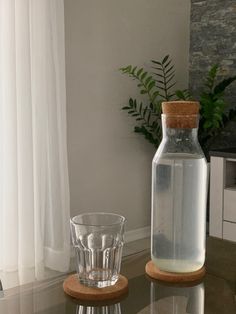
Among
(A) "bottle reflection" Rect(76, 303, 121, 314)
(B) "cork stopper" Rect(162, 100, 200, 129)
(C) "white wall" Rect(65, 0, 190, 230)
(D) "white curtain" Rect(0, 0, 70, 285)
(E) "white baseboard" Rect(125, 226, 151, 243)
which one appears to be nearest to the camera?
(A) "bottle reflection" Rect(76, 303, 121, 314)

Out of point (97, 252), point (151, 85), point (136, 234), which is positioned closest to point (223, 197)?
point (136, 234)

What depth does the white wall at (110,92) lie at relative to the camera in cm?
328

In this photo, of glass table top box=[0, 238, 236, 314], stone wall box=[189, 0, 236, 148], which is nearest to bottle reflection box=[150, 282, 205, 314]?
glass table top box=[0, 238, 236, 314]

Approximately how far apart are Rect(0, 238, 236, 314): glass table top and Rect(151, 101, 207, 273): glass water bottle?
0.07m

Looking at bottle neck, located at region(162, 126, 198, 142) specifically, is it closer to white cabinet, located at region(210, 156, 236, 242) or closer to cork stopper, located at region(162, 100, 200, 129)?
cork stopper, located at region(162, 100, 200, 129)

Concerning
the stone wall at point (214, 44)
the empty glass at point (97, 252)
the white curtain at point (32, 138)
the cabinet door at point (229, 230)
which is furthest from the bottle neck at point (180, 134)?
the stone wall at point (214, 44)

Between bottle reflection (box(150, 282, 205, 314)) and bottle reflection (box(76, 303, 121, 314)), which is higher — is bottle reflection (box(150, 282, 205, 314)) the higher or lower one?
the lower one

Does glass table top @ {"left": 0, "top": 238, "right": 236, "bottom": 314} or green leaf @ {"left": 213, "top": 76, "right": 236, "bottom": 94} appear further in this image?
green leaf @ {"left": 213, "top": 76, "right": 236, "bottom": 94}

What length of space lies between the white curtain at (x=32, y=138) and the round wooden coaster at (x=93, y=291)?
1.87m

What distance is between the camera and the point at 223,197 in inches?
133

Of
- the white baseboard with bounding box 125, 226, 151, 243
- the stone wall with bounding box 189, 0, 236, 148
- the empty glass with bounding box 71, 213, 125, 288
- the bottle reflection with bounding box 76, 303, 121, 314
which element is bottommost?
the white baseboard with bounding box 125, 226, 151, 243

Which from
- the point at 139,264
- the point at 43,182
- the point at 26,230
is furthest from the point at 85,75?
the point at 139,264

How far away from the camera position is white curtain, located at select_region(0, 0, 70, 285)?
8.94ft

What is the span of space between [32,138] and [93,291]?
198 centimetres
